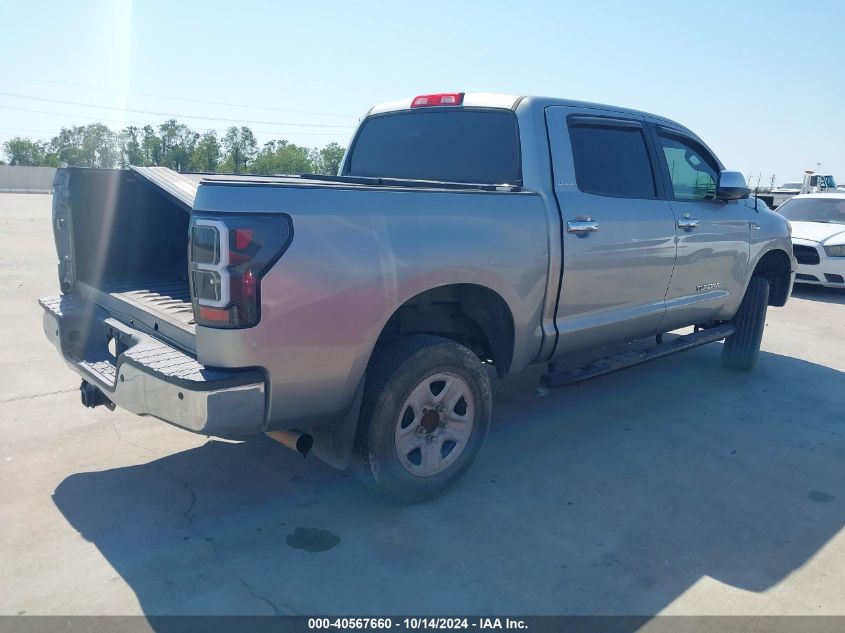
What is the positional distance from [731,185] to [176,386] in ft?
13.8

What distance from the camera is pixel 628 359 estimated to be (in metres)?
4.91

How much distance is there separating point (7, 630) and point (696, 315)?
479 cm

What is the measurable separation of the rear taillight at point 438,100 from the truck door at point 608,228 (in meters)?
0.67

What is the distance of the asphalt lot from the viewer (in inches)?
116

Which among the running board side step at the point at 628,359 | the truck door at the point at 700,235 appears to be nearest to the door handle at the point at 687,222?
the truck door at the point at 700,235

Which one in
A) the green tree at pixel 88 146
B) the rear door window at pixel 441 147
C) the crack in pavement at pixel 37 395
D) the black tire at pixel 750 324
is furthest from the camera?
the green tree at pixel 88 146

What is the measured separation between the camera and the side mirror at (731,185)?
5312mm

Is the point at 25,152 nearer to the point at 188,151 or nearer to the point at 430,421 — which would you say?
the point at 188,151

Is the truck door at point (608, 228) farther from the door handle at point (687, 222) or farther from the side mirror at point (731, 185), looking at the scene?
the side mirror at point (731, 185)

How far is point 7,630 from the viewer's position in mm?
2645

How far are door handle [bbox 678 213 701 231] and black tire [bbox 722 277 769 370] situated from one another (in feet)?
4.74

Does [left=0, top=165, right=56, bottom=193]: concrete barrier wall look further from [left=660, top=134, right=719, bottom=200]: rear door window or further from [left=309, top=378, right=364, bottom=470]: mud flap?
[left=309, top=378, right=364, bottom=470]: mud flap

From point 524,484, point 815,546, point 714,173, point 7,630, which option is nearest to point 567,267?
point 524,484

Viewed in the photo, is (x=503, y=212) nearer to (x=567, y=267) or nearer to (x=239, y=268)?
(x=567, y=267)
